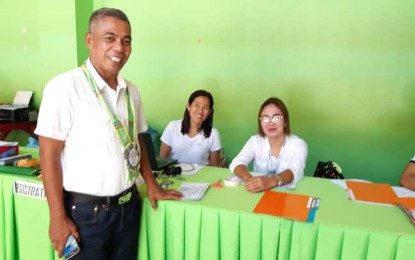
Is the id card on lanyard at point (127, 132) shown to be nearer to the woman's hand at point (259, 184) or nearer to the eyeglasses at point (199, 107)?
the woman's hand at point (259, 184)

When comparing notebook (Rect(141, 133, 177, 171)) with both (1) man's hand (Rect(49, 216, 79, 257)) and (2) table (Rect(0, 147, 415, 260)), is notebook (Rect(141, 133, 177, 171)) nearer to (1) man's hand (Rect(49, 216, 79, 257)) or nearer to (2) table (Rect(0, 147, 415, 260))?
(2) table (Rect(0, 147, 415, 260))

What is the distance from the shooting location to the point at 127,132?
131 cm

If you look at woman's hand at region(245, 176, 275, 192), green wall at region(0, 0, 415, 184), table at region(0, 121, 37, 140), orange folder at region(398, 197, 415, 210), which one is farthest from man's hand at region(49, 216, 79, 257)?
table at region(0, 121, 37, 140)

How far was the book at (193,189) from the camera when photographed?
157 centimetres

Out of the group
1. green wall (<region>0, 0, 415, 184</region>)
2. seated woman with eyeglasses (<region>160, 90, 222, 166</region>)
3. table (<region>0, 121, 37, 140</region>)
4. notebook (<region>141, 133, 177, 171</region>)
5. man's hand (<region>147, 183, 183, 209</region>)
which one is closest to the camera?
man's hand (<region>147, 183, 183, 209</region>)

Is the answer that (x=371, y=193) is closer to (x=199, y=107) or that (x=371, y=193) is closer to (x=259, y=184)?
(x=259, y=184)

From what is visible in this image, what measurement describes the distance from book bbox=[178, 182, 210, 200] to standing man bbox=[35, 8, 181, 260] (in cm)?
35

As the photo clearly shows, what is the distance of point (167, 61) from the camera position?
3537 mm

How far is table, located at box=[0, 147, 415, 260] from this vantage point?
4.23 ft

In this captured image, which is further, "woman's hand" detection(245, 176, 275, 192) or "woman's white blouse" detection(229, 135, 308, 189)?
"woman's white blouse" detection(229, 135, 308, 189)

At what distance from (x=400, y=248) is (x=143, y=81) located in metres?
3.00

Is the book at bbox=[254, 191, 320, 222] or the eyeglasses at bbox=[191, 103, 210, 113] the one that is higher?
the eyeglasses at bbox=[191, 103, 210, 113]

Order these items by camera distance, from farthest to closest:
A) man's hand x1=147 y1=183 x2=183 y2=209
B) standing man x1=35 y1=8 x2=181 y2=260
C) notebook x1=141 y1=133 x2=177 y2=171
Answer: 1. notebook x1=141 y1=133 x2=177 y2=171
2. man's hand x1=147 y1=183 x2=183 y2=209
3. standing man x1=35 y1=8 x2=181 y2=260

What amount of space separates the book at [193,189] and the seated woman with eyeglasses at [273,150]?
0.27 m
